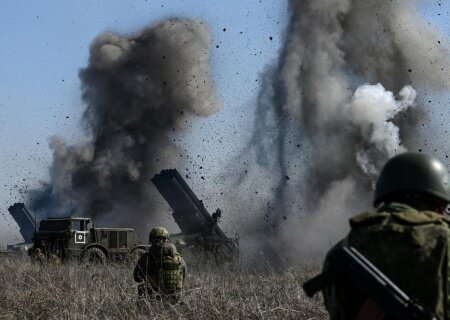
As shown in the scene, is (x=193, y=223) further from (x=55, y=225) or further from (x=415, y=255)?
(x=415, y=255)

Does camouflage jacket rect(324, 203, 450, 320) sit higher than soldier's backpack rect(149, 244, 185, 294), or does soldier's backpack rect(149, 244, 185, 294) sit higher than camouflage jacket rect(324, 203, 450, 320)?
soldier's backpack rect(149, 244, 185, 294)

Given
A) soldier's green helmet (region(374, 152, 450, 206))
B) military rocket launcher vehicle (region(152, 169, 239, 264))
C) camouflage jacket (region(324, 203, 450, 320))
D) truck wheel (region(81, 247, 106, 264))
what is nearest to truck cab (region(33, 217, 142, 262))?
truck wheel (region(81, 247, 106, 264))

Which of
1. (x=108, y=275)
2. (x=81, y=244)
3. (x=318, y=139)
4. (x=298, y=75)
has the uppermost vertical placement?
(x=298, y=75)

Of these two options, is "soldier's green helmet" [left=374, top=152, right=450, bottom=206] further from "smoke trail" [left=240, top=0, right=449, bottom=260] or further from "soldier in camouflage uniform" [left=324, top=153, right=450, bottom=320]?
"smoke trail" [left=240, top=0, right=449, bottom=260]

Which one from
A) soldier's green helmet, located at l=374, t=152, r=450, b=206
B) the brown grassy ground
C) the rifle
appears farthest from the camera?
the brown grassy ground

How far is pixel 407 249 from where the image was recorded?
2.62 metres

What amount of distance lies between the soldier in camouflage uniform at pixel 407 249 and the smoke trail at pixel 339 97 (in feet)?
83.0

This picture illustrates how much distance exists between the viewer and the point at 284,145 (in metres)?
30.7

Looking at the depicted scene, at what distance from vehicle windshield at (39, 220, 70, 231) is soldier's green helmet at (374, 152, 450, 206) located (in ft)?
55.7

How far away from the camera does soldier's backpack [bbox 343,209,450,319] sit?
2.61m

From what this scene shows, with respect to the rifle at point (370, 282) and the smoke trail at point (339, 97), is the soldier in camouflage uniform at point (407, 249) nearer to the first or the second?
the rifle at point (370, 282)

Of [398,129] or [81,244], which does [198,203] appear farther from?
[398,129]

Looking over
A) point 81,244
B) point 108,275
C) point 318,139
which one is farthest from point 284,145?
point 108,275

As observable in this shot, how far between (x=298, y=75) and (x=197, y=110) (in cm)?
731
